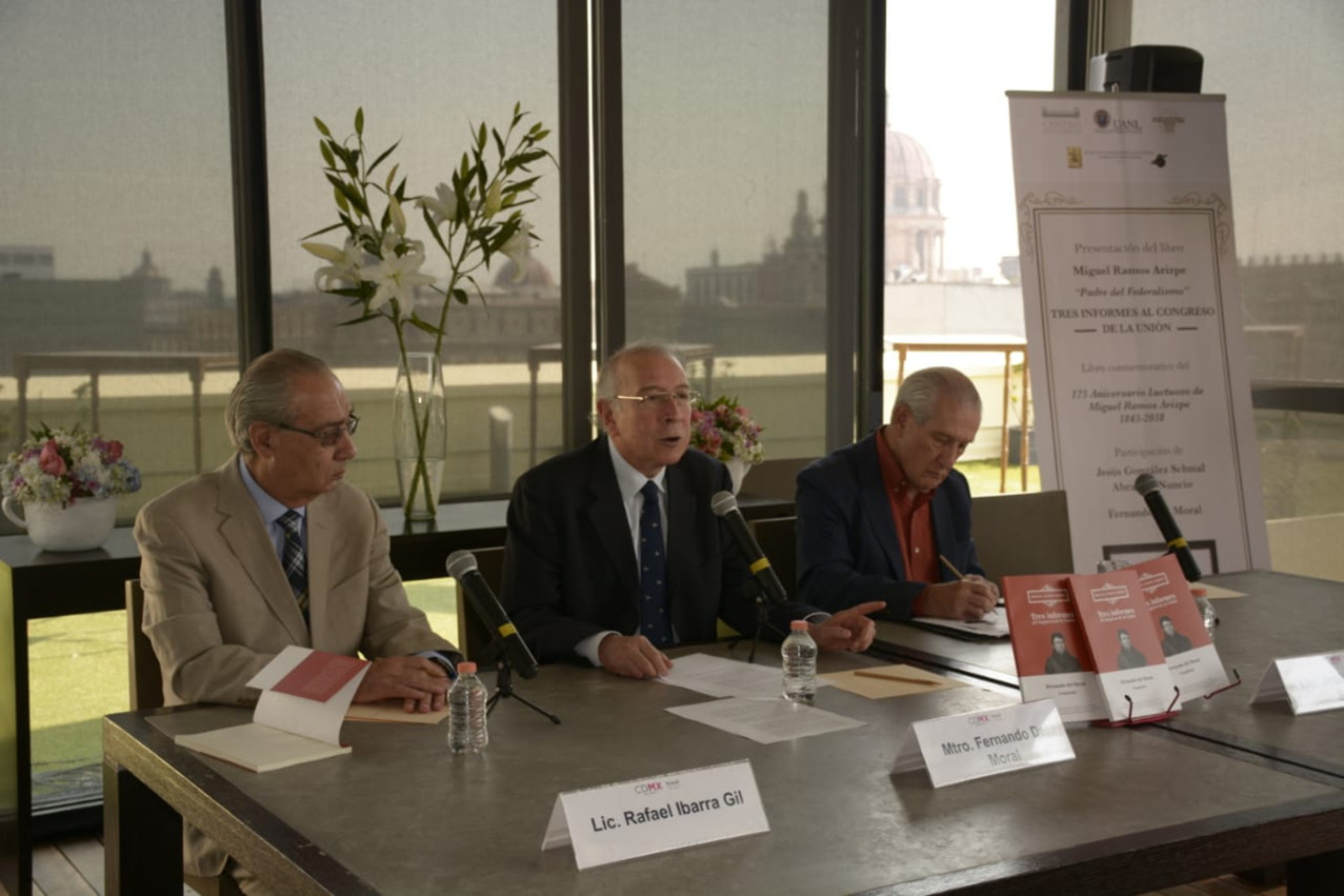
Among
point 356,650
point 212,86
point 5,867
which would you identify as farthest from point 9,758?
point 212,86

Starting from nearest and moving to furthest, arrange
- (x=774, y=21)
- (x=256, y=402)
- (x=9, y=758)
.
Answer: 1. (x=256, y=402)
2. (x=9, y=758)
3. (x=774, y=21)

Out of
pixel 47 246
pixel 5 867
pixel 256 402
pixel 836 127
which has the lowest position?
pixel 5 867

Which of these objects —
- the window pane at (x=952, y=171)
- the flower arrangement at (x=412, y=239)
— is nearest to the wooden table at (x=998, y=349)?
the window pane at (x=952, y=171)

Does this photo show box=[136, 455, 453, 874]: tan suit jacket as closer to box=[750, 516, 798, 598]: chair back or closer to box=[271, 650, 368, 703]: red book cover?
box=[271, 650, 368, 703]: red book cover

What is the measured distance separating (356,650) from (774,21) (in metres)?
3.08

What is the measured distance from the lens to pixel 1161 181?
4.57m

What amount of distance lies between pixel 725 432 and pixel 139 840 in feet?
8.34

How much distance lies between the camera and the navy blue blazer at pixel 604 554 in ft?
9.46

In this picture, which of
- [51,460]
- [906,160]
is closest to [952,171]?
[906,160]

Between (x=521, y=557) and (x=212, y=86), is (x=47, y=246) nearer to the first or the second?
(x=212, y=86)

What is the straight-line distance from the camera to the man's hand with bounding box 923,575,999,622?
2850mm

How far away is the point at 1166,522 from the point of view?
2674mm

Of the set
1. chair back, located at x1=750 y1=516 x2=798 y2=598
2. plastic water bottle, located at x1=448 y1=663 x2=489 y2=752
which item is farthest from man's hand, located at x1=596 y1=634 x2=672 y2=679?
chair back, located at x1=750 y1=516 x2=798 y2=598

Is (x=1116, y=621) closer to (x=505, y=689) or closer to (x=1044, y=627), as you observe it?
(x=1044, y=627)
